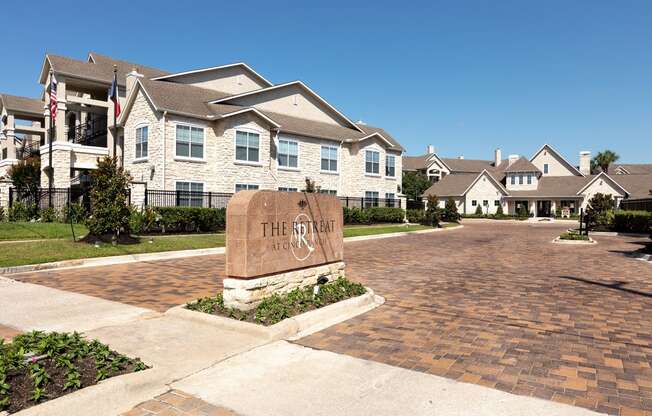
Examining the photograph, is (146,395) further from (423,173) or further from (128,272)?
(423,173)

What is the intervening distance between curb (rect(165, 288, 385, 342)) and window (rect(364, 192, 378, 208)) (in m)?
27.5

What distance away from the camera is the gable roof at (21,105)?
38.5 meters

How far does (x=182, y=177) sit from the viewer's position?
82.6 ft

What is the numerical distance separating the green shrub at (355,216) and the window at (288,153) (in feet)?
16.1

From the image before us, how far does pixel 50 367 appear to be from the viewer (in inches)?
177

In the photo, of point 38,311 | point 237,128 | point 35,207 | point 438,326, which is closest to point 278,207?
point 438,326

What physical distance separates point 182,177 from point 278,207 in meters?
19.0

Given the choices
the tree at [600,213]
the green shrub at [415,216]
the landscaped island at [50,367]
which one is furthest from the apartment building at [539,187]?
the landscaped island at [50,367]

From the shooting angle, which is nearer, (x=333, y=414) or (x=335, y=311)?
(x=333, y=414)

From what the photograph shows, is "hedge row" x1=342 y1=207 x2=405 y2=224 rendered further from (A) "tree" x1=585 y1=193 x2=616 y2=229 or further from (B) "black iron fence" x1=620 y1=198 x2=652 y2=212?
(B) "black iron fence" x1=620 y1=198 x2=652 y2=212

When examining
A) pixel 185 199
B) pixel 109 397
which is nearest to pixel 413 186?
pixel 185 199

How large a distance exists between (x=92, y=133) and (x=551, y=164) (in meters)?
57.3

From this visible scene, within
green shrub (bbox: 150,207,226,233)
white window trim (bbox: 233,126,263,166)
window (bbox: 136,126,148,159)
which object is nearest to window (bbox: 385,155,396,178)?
white window trim (bbox: 233,126,263,166)

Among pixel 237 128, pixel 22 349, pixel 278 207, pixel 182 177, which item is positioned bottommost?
pixel 22 349
